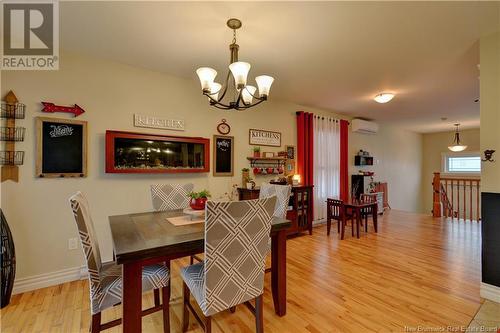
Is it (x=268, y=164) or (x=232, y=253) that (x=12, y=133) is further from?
(x=268, y=164)

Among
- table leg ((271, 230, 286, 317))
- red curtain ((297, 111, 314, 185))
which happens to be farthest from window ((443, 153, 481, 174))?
table leg ((271, 230, 286, 317))

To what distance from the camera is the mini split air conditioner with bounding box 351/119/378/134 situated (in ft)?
18.6

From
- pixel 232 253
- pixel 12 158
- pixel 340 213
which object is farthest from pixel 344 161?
pixel 12 158

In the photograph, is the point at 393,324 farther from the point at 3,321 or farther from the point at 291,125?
the point at 291,125

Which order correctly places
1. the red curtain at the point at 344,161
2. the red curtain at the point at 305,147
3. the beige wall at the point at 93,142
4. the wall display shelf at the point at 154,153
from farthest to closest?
the red curtain at the point at 344,161
the red curtain at the point at 305,147
the wall display shelf at the point at 154,153
the beige wall at the point at 93,142

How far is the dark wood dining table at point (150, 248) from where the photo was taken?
4.27 ft

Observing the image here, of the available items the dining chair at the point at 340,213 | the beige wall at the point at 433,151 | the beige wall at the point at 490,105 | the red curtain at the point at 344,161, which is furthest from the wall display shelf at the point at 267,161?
the beige wall at the point at 433,151

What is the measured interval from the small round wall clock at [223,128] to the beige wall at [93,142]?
82 mm

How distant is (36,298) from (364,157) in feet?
20.8

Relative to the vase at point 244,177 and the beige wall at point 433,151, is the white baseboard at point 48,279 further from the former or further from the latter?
the beige wall at point 433,151

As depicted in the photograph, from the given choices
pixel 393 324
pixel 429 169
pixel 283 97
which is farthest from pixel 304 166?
pixel 429 169

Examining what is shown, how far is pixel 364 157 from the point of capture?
5.93 meters

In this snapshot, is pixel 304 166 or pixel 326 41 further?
pixel 304 166

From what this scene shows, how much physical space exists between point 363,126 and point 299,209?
3.01 m
